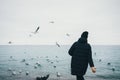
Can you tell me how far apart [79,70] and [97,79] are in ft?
91.2

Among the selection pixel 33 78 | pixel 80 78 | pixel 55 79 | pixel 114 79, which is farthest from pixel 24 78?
pixel 80 78

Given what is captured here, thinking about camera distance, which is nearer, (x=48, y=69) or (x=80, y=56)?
(x=80, y=56)

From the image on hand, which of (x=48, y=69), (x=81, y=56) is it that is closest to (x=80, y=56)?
(x=81, y=56)

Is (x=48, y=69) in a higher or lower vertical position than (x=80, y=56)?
lower

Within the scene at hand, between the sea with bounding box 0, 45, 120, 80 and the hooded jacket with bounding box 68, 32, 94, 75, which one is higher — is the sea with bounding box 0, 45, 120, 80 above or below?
below

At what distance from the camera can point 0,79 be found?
32.2m

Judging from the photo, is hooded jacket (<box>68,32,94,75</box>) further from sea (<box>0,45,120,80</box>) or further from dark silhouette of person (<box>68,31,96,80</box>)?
sea (<box>0,45,120,80</box>)

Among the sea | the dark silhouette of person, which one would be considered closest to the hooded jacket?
the dark silhouette of person

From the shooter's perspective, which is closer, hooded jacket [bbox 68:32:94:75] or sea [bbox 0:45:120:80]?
hooded jacket [bbox 68:32:94:75]

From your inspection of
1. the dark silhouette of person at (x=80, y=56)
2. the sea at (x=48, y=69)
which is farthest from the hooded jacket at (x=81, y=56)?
the sea at (x=48, y=69)

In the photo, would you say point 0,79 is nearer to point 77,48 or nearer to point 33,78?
point 33,78

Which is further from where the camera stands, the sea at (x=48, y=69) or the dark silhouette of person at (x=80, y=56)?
the sea at (x=48, y=69)

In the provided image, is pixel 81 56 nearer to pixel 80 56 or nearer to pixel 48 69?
pixel 80 56

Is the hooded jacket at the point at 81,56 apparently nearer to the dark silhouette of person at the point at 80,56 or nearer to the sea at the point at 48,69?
the dark silhouette of person at the point at 80,56
